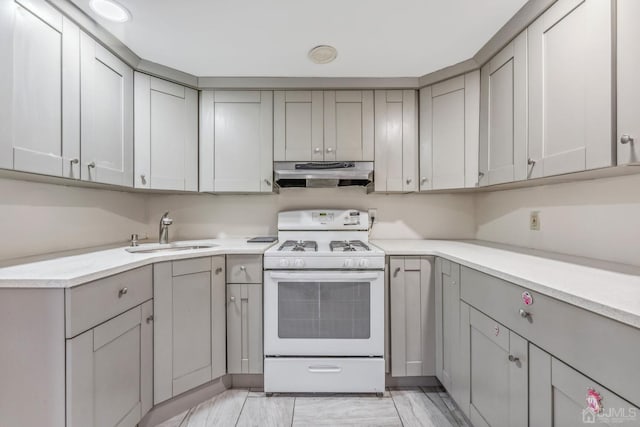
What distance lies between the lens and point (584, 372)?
729 mm

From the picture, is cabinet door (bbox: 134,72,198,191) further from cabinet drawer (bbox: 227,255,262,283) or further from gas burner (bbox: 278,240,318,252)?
gas burner (bbox: 278,240,318,252)

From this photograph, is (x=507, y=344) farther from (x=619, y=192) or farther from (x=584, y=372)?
(x=619, y=192)

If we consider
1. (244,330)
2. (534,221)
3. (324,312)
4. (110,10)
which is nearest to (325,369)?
(324,312)

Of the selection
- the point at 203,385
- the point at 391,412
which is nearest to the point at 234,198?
the point at 203,385

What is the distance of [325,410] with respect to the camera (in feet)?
5.13

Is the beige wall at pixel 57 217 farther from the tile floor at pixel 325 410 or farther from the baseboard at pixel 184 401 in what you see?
the tile floor at pixel 325 410

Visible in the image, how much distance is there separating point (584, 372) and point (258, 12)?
187 centimetres

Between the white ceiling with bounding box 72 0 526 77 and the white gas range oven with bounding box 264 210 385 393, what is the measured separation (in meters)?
1.25

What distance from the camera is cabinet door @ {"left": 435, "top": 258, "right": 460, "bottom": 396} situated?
4.83ft

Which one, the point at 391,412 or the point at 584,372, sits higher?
the point at 584,372

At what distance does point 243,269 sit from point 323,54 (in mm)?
1455

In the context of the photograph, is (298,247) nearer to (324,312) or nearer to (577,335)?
(324,312)

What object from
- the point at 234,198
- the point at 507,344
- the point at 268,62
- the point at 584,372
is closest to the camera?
the point at 584,372

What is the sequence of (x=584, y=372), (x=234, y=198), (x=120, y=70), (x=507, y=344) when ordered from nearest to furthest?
(x=584, y=372) < (x=507, y=344) < (x=120, y=70) < (x=234, y=198)
